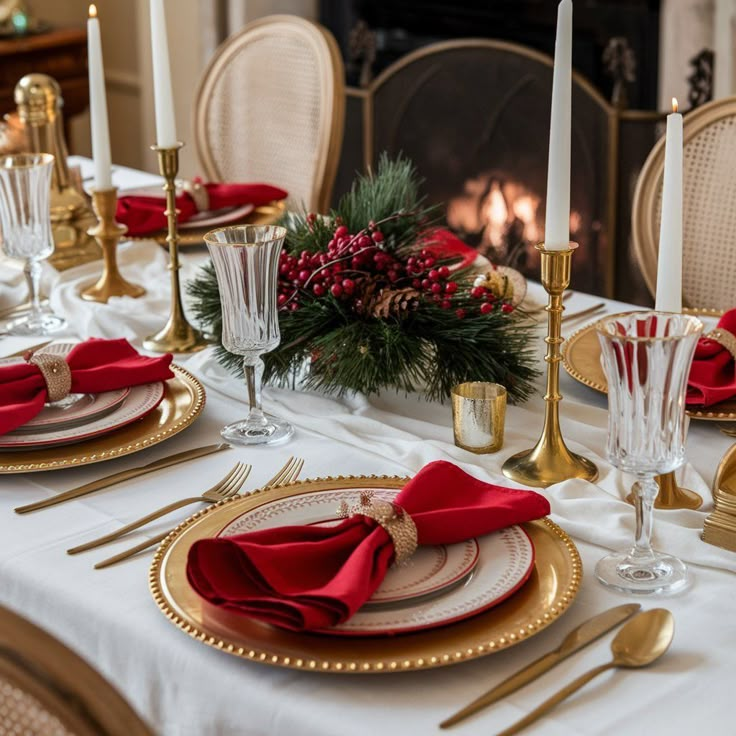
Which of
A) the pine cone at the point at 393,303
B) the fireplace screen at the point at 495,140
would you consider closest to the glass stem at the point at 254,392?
the pine cone at the point at 393,303

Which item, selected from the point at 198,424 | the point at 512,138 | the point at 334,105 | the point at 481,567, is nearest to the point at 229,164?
the point at 334,105

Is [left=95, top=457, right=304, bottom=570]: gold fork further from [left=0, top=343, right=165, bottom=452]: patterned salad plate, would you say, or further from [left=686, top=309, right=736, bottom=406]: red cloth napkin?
[left=686, top=309, right=736, bottom=406]: red cloth napkin

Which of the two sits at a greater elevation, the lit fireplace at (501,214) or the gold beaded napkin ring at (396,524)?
the gold beaded napkin ring at (396,524)

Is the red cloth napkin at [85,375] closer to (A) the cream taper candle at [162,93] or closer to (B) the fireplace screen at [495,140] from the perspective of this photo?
(A) the cream taper candle at [162,93]

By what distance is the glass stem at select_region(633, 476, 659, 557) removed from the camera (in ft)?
2.55

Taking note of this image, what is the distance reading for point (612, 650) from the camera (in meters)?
0.72

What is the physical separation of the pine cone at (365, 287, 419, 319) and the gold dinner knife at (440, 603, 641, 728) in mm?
417

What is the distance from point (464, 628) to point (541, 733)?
0.30 ft

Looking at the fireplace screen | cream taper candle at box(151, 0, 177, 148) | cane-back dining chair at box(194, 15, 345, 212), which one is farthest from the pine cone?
the fireplace screen

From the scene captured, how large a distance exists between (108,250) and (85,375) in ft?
1.40

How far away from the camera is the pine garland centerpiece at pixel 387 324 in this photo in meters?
1.11

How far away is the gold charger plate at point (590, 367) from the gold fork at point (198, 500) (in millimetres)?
325

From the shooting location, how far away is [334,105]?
2080 millimetres

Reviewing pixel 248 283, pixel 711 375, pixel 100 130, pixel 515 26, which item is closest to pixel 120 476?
pixel 248 283
